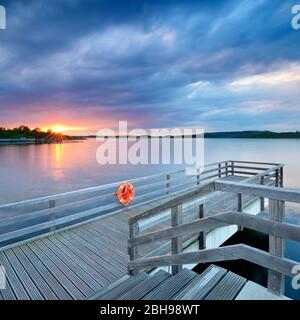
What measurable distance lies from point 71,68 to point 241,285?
14.8 meters

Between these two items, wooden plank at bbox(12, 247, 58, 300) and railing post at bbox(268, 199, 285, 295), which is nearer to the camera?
railing post at bbox(268, 199, 285, 295)

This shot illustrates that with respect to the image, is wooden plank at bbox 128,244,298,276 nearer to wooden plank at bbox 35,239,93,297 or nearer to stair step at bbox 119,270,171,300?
stair step at bbox 119,270,171,300

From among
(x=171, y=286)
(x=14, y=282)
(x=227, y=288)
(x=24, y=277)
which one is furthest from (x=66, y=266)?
(x=227, y=288)

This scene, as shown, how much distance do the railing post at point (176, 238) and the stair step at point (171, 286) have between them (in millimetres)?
99

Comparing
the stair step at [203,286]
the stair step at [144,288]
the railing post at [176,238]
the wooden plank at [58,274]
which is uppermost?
the railing post at [176,238]

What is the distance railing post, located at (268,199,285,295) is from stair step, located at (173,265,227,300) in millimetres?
483

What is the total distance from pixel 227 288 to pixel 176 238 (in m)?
0.64

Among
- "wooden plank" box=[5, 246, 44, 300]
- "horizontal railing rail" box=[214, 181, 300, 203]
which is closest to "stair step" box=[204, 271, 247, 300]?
"horizontal railing rail" box=[214, 181, 300, 203]

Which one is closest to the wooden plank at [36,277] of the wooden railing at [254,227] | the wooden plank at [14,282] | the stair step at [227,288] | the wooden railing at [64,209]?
the wooden plank at [14,282]

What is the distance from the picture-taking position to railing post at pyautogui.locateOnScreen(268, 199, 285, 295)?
4.52ft

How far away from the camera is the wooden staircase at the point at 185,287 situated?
1.69 m

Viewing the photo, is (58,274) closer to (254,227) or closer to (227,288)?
(227,288)

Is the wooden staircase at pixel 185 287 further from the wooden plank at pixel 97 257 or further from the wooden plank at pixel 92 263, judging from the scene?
the wooden plank at pixel 97 257
